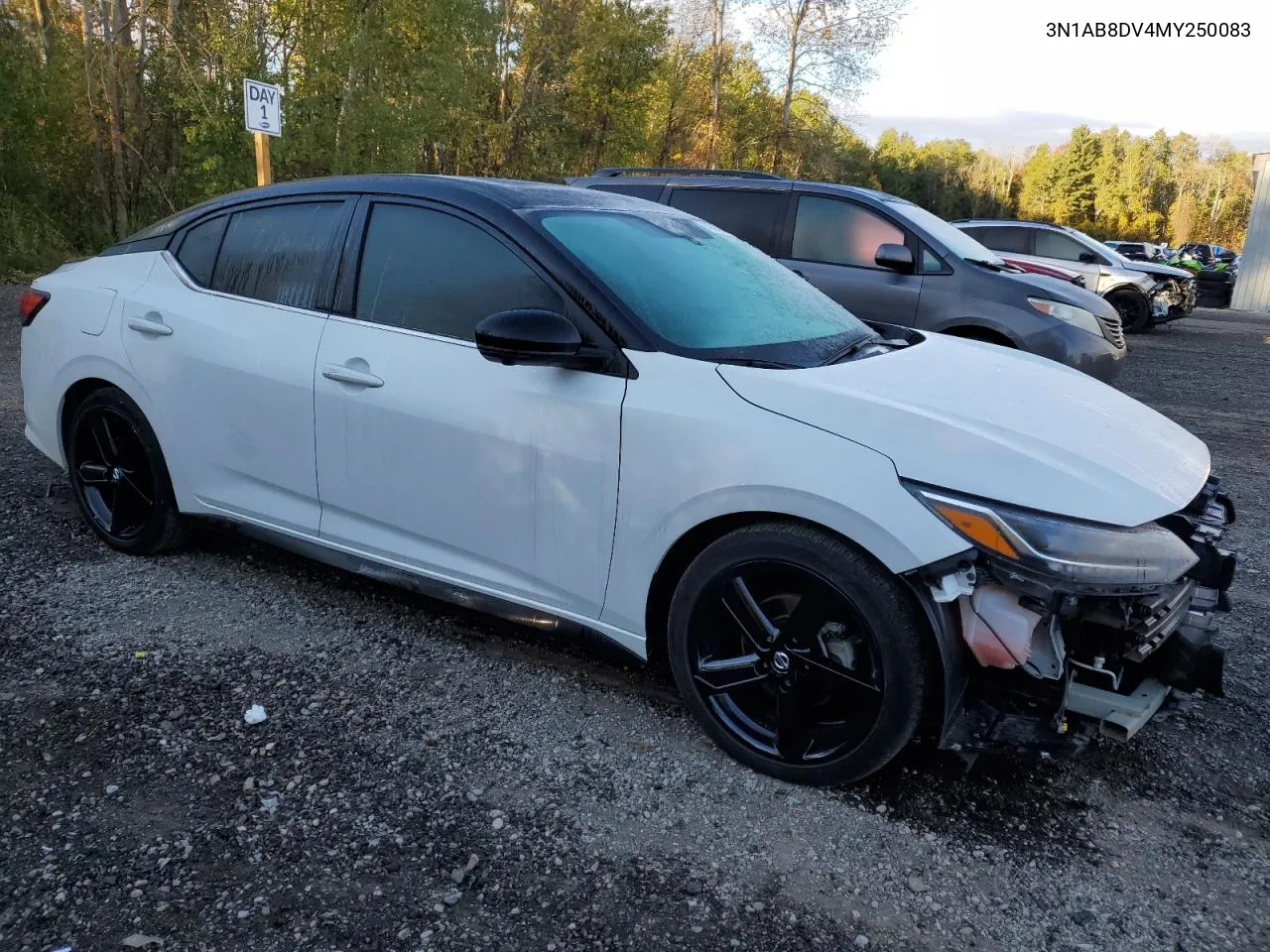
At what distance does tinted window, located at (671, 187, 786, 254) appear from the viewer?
7.74 metres

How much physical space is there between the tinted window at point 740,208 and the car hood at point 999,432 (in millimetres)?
4905

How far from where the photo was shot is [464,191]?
324cm

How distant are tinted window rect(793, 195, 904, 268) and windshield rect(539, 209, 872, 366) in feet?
13.4

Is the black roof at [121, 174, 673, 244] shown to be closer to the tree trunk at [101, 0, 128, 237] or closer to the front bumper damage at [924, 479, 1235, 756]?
the front bumper damage at [924, 479, 1235, 756]

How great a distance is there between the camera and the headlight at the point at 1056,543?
2268 mm

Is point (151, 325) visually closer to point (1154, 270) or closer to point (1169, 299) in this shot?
point (1154, 270)

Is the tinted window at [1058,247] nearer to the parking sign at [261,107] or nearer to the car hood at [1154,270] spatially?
the car hood at [1154,270]

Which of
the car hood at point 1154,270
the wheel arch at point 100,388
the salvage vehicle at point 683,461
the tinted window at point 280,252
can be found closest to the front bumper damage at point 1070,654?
the salvage vehicle at point 683,461

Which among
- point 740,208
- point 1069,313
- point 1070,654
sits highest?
point 740,208

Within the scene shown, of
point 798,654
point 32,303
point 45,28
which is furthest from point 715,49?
point 798,654

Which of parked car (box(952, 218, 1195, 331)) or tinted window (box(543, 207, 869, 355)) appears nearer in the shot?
tinted window (box(543, 207, 869, 355))

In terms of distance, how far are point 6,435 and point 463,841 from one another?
523 centimetres

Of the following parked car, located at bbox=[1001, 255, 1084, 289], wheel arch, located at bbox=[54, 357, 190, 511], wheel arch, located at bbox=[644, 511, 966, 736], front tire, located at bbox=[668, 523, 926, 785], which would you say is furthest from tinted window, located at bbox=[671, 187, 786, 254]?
parked car, located at bbox=[1001, 255, 1084, 289]

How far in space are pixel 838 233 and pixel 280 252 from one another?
5.03 meters
